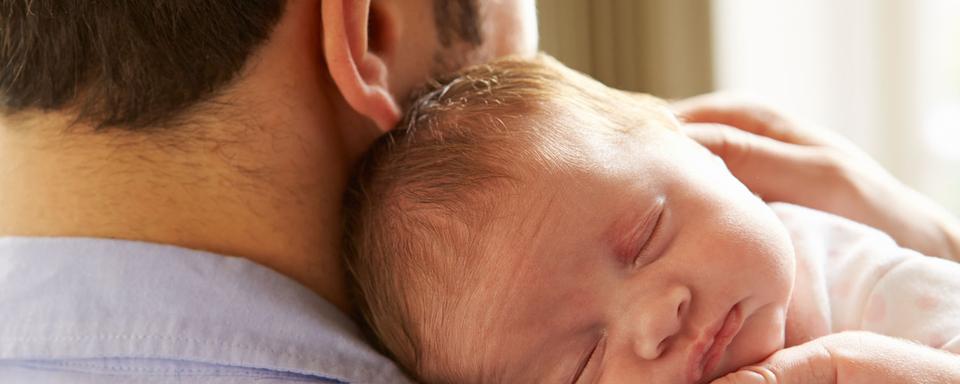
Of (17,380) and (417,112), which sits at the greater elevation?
(417,112)

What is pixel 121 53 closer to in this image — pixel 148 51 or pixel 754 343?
pixel 148 51

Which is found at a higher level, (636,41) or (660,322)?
(660,322)

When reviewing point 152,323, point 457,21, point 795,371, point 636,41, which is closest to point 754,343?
point 795,371

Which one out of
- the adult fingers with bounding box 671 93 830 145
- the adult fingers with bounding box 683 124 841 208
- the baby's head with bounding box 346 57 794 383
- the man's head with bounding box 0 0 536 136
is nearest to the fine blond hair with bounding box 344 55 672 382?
the baby's head with bounding box 346 57 794 383

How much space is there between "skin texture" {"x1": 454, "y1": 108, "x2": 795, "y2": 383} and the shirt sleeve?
15 cm

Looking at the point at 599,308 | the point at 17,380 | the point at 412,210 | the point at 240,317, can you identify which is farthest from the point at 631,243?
the point at 17,380

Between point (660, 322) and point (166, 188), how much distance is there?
0.53 metres

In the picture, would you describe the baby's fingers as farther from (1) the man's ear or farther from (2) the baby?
(1) the man's ear

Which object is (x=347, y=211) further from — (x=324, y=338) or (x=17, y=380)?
(x=17, y=380)

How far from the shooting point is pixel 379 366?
1.06 metres

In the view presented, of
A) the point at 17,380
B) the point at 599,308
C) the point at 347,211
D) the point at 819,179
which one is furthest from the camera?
the point at 819,179

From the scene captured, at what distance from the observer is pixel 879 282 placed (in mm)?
1199

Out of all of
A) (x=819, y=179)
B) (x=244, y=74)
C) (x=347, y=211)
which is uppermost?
(x=244, y=74)

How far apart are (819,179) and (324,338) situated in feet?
2.53
